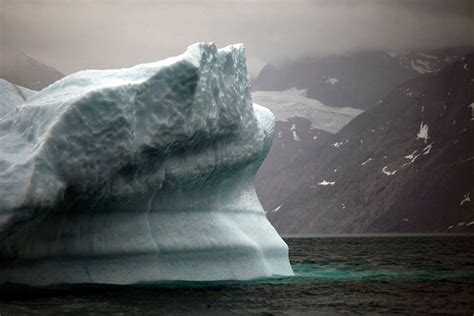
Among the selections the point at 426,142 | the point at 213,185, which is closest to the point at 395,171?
the point at 426,142

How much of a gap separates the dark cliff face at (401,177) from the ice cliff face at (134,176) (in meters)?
114

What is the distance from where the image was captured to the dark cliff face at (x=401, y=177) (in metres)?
140

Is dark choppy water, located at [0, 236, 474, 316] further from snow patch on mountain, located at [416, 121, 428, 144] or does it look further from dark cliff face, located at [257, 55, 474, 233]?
snow patch on mountain, located at [416, 121, 428, 144]

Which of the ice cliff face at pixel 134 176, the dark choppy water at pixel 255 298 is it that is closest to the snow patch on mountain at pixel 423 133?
the dark choppy water at pixel 255 298

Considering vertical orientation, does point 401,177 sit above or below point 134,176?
below

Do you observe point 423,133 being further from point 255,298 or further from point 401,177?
point 255,298

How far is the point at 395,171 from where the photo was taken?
167m

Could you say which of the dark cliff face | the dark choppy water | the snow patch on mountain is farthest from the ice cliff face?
the snow patch on mountain

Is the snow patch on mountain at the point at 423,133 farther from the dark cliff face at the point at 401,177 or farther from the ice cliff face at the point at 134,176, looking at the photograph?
the ice cliff face at the point at 134,176

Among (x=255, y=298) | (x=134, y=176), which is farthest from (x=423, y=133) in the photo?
(x=134, y=176)

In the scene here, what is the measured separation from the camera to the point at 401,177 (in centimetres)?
15962

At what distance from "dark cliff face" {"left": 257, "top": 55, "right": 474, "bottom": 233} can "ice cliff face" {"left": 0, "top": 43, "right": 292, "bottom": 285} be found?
11390 cm

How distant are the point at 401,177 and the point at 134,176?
148711mm

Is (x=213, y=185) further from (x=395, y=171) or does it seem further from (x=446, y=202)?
(x=395, y=171)
